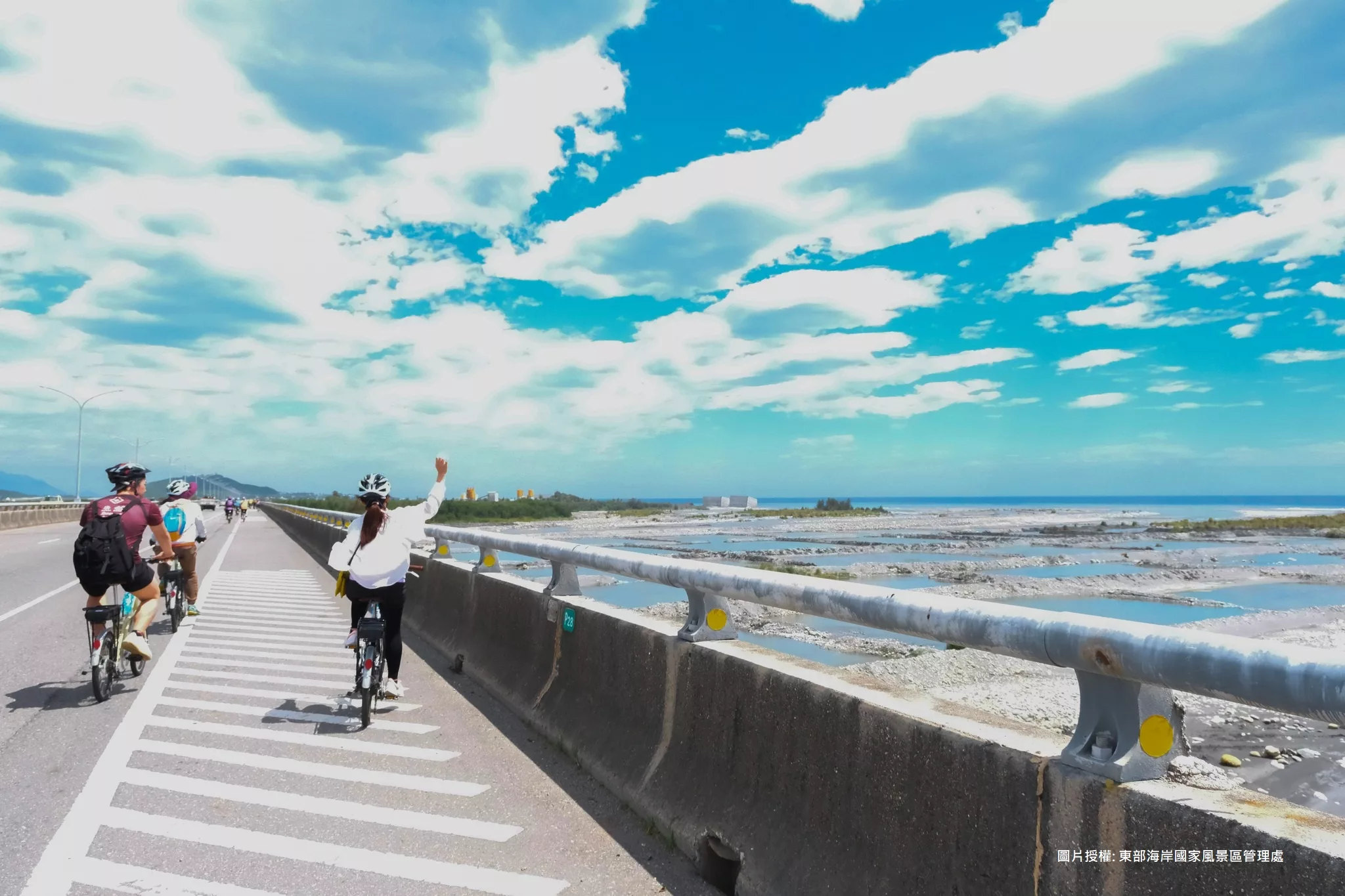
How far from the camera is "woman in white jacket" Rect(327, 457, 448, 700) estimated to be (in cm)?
787

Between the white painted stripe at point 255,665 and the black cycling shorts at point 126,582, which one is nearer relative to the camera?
the black cycling shorts at point 126,582

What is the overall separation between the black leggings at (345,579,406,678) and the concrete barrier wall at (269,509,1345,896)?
5.63 ft

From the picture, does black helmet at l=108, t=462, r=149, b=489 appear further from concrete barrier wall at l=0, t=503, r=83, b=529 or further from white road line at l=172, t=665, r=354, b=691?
concrete barrier wall at l=0, t=503, r=83, b=529

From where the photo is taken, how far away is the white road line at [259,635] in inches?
478

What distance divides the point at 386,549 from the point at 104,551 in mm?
2867

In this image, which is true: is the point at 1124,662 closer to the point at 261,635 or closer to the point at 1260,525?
the point at 261,635

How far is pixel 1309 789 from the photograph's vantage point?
7258mm

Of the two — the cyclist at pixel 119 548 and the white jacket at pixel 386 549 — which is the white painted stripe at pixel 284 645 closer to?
the cyclist at pixel 119 548

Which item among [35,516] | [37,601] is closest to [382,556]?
[37,601]

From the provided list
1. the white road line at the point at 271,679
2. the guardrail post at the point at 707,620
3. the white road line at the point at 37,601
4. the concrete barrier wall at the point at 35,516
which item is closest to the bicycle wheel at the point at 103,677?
the white road line at the point at 271,679

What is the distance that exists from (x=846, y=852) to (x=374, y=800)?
3.21 m

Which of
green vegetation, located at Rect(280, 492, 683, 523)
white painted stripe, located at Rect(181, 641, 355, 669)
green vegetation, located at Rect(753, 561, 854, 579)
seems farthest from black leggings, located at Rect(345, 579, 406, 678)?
green vegetation, located at Rect(280, 492, 683, 523)

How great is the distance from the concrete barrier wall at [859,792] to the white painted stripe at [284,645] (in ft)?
17.3

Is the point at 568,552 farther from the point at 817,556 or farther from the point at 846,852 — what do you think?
the point at 817,556
